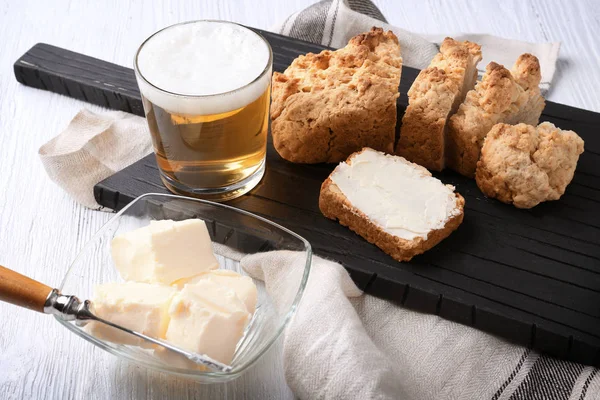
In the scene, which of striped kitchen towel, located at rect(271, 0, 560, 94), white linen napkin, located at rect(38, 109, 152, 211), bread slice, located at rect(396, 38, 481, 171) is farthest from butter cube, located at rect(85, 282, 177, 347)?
striped kitchen towel, located at rect(271, 0, 560, 94)

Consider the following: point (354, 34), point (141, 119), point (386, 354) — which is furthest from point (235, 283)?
point (354, 34)

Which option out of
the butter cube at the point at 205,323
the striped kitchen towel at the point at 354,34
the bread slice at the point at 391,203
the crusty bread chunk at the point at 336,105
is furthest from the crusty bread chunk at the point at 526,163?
the butter cube at the point at 205,323

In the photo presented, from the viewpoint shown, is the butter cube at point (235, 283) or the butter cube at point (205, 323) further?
the butter cube at point (235, 283)

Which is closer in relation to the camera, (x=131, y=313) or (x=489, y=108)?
(x=131, y=313)

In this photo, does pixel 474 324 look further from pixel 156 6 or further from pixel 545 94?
Answer: pixel 156 6

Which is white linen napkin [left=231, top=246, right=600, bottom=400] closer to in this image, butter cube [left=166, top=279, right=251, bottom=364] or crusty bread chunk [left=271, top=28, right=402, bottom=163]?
butter cube [left=166, top=279, right=251, bottom=364]

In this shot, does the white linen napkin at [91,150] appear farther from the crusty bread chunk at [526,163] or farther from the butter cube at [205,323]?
the crusty bread chunk at [526,163]

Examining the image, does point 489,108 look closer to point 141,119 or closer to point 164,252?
point 164,252

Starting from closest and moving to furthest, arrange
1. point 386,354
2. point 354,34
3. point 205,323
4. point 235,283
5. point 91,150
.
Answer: point 205,323 < point 235,283 < point 386,354 < point 91,150 < point 354,34
